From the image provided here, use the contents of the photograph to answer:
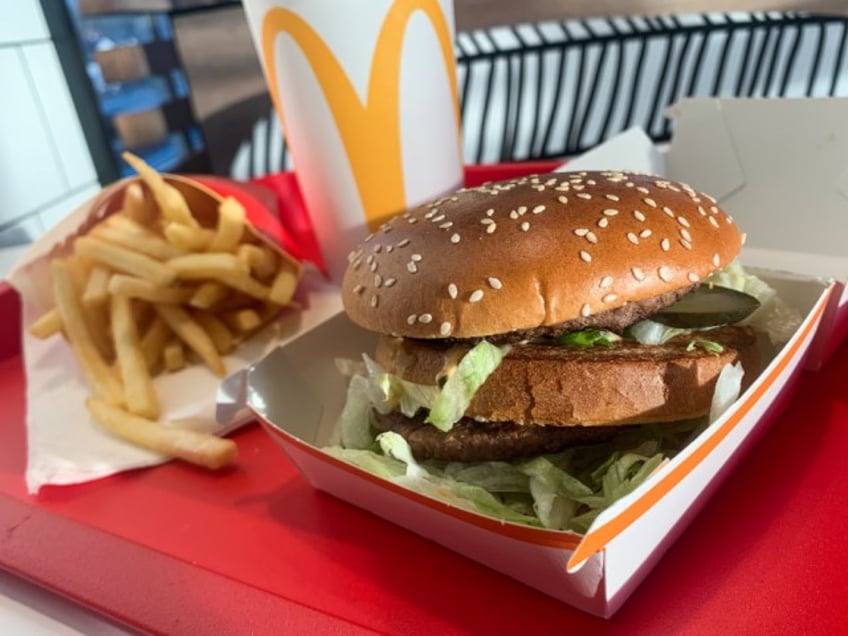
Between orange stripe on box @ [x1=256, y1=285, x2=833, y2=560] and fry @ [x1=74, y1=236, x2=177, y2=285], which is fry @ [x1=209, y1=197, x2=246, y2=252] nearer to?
fry @ [x1=74, y1=236, x2=177, y2=285]

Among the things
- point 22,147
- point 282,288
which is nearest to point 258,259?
point 282,288

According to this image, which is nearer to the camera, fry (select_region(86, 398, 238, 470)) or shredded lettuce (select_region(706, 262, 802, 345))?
shredded lettuce (select_region(706, 262, 802, 345))

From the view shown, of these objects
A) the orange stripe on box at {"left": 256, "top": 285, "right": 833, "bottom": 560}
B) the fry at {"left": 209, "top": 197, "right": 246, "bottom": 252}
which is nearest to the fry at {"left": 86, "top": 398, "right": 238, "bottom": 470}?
the orange stripe on box at {"left": 256, "top": 285, "right": 833, "bottom": 560}

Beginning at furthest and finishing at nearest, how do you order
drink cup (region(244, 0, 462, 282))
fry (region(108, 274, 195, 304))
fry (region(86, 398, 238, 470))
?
fry (region(108, 274, 195, 304)), drink cup (region(244, 0, 462, 282)), fry (region(86, 398, 238, 470))

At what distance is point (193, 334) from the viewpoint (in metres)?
1.71

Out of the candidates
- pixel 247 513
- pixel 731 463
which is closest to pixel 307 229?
pixel 247 513

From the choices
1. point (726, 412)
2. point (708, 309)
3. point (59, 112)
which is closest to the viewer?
point (726, 412)

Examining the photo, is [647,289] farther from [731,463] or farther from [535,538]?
[535,538]

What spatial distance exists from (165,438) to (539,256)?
2.76ft

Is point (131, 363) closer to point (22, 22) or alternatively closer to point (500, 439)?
point (500, 439)

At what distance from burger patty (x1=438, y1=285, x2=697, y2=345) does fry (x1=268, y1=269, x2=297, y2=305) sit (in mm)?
759

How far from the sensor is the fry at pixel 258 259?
1729 millimetres

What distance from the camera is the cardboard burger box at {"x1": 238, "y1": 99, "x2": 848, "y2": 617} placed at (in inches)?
33.7

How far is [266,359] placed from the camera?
4.50ft
